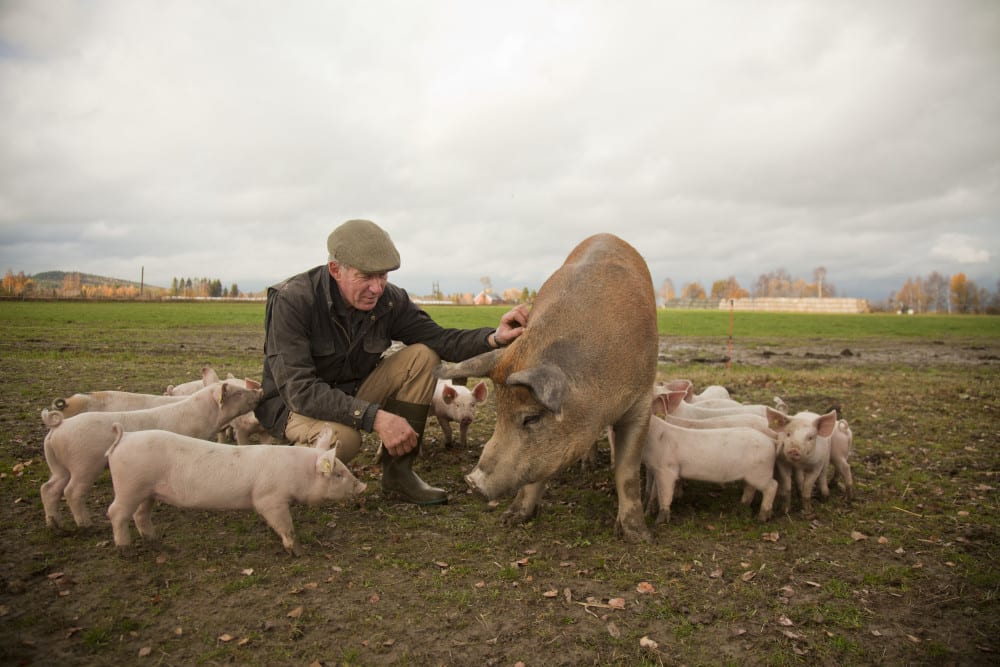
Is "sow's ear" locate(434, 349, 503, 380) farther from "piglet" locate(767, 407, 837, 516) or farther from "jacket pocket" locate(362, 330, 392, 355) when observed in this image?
"piglet" locate(767, 407, 837, 516)

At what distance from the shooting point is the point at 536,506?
18.0ft

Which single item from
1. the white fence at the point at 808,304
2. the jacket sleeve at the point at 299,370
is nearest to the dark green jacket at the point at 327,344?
the jacket sleeve at the point at 299,370

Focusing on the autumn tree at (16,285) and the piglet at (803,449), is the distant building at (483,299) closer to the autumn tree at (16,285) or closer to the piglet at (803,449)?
the autumn tree at (16,285)

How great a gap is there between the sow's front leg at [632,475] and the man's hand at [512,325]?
4.38 ft

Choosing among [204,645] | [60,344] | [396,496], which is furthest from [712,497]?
[60,344]

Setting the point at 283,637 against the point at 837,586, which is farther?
the point at 837,586

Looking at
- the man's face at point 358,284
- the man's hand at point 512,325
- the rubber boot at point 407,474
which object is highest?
the man's face at point 358,284

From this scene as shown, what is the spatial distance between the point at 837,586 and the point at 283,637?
12.3ft

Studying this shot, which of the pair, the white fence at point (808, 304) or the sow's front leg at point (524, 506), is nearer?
the sow's front leg at point (524, 506)

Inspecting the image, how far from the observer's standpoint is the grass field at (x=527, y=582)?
3.53 metres

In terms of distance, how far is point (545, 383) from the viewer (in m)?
4.14

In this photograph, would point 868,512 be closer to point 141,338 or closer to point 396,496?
point 396,496

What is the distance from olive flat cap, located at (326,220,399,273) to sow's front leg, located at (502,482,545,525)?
2.29 metres

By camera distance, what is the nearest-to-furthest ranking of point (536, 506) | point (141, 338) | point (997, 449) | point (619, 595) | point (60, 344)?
point (619, 595)
point (536, 506)
point (997, 449)
point (60, 344)
point (141, 338)
